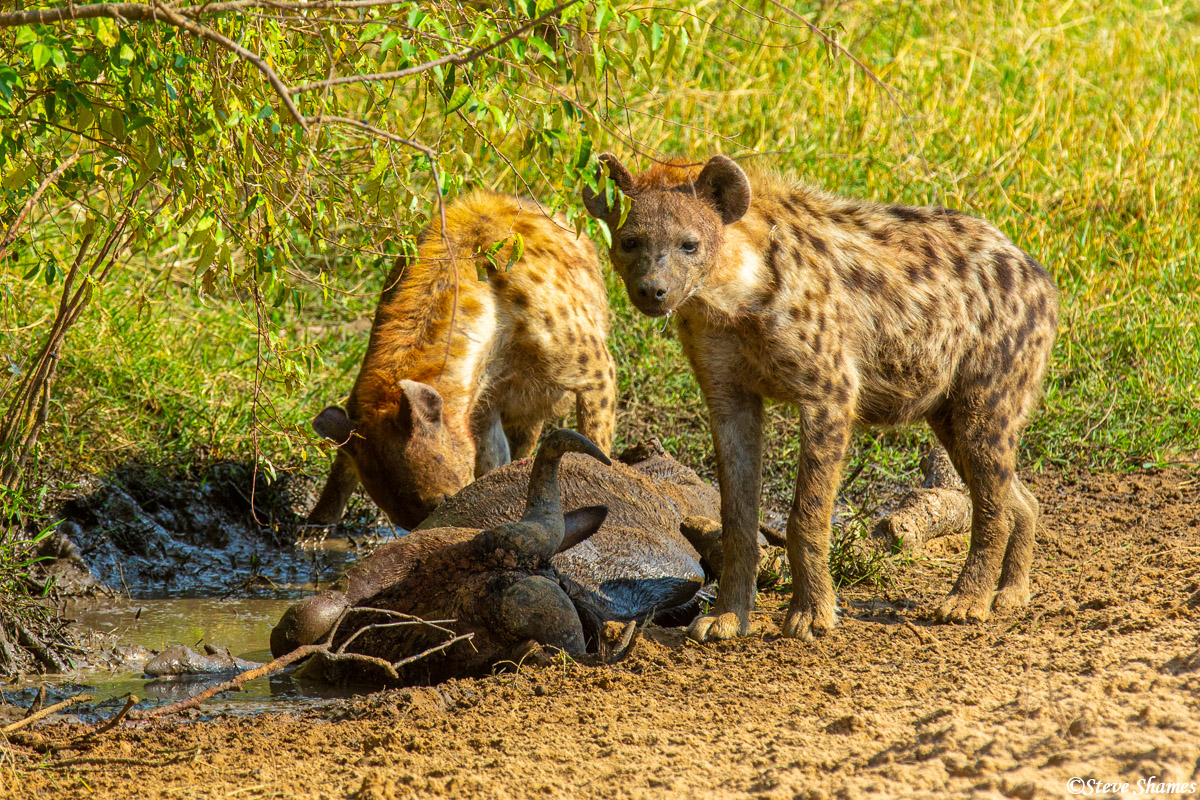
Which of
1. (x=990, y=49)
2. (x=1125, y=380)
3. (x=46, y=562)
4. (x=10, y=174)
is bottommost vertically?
(x=46, y=562)

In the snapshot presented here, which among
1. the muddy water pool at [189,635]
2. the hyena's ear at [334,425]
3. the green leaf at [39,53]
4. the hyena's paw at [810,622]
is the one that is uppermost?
the green leaf at [39,53]

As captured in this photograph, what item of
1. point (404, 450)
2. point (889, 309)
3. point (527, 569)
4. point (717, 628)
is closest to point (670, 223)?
point (889, 309)

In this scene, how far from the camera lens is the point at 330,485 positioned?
5.89 m

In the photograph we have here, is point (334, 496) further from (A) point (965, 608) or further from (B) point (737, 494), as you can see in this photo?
(A) point (965, 608)

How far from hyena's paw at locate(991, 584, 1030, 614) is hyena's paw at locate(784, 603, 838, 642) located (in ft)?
2.34

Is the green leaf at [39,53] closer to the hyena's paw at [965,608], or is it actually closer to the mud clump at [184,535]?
the mud clump at [184,535]

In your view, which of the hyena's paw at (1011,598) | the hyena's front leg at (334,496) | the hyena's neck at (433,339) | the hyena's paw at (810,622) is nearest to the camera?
the hyena's paw at (810,622)

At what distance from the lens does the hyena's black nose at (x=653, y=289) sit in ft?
13.4

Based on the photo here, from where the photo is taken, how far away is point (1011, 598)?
4.56m

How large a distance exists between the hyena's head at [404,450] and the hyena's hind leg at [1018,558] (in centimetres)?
223

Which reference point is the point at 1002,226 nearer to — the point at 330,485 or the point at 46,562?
the point at 330,485

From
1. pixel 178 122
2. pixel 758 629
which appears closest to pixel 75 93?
pixel 178 122

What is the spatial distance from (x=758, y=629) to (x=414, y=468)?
166 centimetres

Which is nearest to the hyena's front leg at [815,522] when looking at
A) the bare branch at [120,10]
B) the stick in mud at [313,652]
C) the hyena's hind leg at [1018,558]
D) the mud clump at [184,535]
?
the hyena's hind leg at [1018,558]
